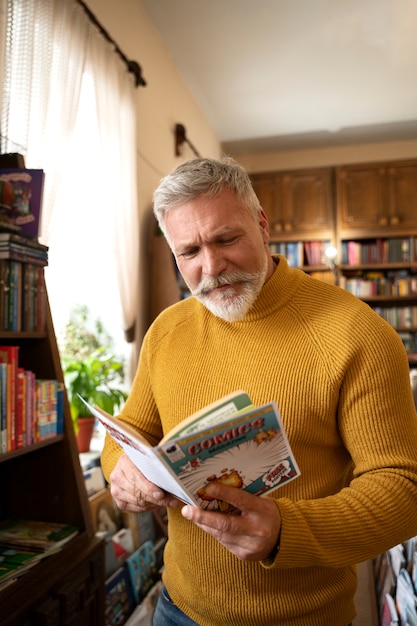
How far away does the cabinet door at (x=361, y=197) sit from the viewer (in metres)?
5.02

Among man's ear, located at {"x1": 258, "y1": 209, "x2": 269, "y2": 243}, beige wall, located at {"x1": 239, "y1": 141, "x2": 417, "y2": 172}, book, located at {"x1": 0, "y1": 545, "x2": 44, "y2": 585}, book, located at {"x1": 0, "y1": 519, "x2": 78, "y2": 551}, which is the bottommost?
book, located at {"x1": 0, "y1": 545, "x2": 44, "y2": 585}

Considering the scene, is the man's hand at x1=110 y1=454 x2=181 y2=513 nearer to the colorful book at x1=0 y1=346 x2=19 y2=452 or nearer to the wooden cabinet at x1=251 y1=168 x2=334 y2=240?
the colorful book at x1=0 y1=346 x2=19 y2=452

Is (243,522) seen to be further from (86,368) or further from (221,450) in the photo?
(86,368)

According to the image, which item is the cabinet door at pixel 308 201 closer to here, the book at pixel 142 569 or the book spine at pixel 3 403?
the book at pixel 142 569

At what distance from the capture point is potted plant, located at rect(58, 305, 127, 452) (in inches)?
86.6

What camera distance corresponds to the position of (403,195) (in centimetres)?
496

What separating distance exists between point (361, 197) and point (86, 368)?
150 inches

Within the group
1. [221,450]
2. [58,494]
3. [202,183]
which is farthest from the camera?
[58,494]

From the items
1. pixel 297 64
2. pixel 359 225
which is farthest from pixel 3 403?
pixel 359 225

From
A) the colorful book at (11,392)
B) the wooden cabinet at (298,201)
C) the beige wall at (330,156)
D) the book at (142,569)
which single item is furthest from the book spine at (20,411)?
the beige wall at (330,156)

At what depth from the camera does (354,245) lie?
16.7 feet

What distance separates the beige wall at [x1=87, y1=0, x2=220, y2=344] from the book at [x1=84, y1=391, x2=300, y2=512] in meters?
2.35

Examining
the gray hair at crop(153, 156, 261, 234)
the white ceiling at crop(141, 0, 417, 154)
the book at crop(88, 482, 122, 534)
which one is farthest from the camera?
the white ceiling at crop(141, 0, 417, 154)

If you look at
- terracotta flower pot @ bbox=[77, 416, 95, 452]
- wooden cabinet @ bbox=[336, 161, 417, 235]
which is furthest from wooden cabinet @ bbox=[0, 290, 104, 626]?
wooden cabinet @ bbox=[336, 161, 417, 235]
